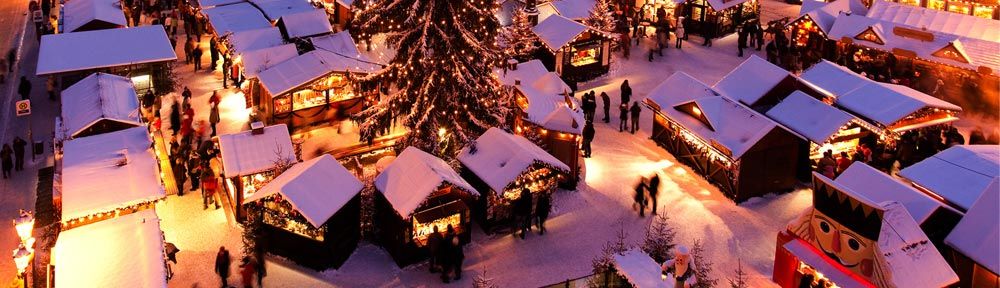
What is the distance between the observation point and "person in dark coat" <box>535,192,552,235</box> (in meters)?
18.5

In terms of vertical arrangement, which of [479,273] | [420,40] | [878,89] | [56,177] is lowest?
[479,273]

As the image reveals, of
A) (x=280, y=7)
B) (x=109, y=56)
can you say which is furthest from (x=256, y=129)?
(x=280, y=7)

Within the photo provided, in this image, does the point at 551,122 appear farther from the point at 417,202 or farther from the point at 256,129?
the point at 256,129

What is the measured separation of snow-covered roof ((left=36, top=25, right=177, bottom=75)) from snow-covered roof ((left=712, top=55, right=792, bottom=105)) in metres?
17.1

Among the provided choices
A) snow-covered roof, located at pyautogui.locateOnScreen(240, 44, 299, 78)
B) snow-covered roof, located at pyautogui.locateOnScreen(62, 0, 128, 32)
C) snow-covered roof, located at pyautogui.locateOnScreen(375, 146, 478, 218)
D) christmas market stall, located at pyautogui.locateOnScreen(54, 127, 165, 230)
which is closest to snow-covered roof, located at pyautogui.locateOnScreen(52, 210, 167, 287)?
christmas market stall, located at pyautogui.locateOnScreen(54, 127, 165, 230)

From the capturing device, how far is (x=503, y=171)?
18.1 meters

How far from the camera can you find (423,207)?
55.3 ft

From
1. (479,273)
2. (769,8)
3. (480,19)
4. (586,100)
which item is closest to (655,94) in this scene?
(586,100)

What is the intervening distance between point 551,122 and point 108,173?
33.0 feet

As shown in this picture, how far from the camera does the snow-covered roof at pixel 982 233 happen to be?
14.6 metres

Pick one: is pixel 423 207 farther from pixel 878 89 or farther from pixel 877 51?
pixel 877 51

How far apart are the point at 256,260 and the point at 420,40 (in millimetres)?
6350

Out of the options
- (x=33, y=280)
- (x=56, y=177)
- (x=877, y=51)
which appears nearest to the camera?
(x=33, y=280)

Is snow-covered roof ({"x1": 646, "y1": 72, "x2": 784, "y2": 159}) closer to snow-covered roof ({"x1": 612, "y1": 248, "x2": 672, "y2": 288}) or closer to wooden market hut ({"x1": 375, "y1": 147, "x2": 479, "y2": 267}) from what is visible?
snow-covered roof ({"x1": 612, "y1": 248, "x2": 672, "y2": 288})
